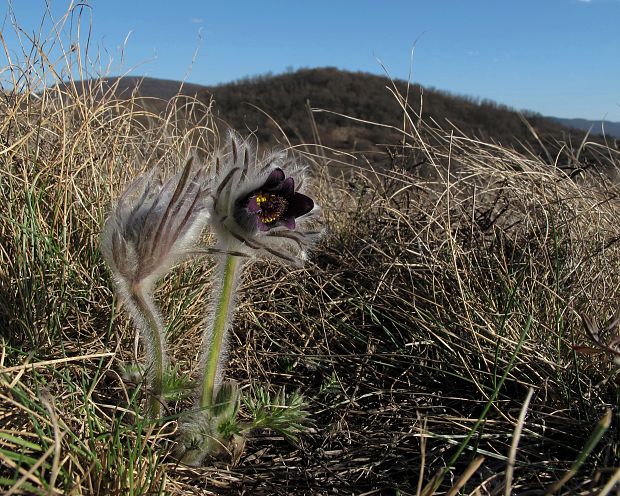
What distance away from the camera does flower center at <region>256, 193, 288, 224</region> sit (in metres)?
1.51

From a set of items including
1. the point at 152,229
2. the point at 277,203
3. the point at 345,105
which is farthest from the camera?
the point at 345,105

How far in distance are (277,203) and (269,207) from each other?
3cm

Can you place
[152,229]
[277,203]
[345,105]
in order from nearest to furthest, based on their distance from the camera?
[152,229]
[277,203]
[345,105]

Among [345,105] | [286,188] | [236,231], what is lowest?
[236,231]

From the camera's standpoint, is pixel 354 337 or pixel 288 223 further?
pixel 354 337

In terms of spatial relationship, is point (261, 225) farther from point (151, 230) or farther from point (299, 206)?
point (151, 230)

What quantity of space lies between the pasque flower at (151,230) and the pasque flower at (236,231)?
0.06m

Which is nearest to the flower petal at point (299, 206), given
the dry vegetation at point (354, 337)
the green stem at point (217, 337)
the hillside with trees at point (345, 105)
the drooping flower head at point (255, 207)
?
the drooping flower head at point (255, 207)

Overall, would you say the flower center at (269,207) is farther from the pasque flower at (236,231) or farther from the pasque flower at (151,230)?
the pasque flower at (151,230)

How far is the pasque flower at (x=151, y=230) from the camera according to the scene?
144cm

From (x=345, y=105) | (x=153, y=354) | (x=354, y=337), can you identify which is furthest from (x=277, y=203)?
(x=345, y=105)

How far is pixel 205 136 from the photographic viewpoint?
10.4 feet

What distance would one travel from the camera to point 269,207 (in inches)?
59.9

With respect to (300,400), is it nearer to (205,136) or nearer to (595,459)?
(595,459)
